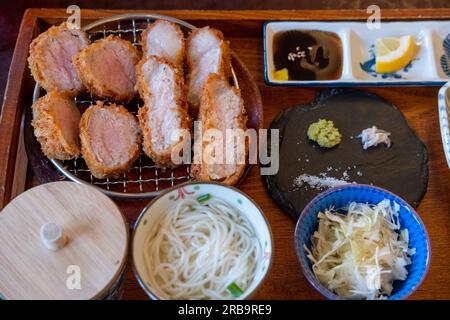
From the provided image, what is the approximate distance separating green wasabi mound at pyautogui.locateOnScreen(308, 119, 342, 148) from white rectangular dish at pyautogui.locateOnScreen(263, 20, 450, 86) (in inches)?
11.5

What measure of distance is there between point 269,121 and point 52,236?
45.3 inches

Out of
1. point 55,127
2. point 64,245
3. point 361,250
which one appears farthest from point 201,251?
point 55,127

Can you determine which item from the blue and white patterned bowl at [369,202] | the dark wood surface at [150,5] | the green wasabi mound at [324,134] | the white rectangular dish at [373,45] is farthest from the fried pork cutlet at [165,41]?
the blue and white patterned bowl at [369,202]

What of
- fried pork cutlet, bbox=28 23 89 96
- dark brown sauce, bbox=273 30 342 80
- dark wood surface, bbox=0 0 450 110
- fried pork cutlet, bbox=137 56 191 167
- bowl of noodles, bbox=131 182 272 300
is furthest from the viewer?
dark wood surface, bbox=0 0 450 110

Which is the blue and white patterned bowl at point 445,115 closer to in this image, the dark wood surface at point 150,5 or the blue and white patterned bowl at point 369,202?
the blue and white patterned bowl at point 369,202

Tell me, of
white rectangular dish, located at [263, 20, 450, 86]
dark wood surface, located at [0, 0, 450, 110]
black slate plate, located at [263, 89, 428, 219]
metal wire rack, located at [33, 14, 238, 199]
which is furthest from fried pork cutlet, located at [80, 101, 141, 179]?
dark wood surface, located at [0, 0, 450, 110]

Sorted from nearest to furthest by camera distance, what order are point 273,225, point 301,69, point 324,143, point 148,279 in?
1. point 148,279
2. point 273,225
3. point 324,143
4. point 301,69

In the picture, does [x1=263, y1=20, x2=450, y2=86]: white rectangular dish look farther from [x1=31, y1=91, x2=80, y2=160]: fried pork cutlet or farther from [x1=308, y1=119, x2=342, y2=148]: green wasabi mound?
[x1=31, y1=91, x2=80, y2=160]: fried pork cutlet

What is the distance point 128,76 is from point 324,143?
3.10ft

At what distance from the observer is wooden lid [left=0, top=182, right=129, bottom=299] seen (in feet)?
5.46

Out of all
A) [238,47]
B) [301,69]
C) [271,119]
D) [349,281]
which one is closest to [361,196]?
[349,281]

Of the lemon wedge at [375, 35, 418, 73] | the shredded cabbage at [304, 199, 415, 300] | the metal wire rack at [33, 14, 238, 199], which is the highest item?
the lemon wedge at [375, 35, 418, 73]

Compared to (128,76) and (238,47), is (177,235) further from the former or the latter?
(238,47)

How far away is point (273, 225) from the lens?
2.20 meters
